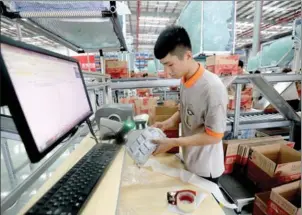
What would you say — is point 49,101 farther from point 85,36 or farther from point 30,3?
point 85,36

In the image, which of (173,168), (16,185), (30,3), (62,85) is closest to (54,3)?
(30,3)

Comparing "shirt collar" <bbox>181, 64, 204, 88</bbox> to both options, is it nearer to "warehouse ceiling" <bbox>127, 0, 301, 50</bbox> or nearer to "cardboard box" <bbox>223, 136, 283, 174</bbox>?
"cardboard box" <bbox>223, 136, 283, 174</bbox>

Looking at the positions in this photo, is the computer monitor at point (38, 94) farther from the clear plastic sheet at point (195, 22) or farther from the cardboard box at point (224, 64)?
the clear plastic sheet at point (195, 22)

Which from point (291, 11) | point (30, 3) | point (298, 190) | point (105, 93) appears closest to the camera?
point (30, 3)

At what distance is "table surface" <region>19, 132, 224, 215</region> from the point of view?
481 millimetres

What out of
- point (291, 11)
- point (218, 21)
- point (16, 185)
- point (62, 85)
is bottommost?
point (16, 185)

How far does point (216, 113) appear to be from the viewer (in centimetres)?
100

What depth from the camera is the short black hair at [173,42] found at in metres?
1.01

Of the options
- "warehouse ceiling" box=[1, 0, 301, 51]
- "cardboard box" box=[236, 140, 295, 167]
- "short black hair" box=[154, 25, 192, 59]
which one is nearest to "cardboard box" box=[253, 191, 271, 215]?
"cardboard box" box=[236, 140, 295, 167]

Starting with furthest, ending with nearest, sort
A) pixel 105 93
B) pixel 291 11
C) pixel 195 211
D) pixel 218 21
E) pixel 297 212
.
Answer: pixel 291 11, pixel 218 21, pixel 105 93, pixel 297 212, pixel 195 211

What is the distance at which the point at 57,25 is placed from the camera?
1185 mm

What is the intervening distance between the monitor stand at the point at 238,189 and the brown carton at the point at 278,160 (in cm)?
27

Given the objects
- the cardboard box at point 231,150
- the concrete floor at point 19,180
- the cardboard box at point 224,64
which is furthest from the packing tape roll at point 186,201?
the cardboard box at point 224,64

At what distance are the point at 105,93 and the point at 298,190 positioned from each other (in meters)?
1.79
